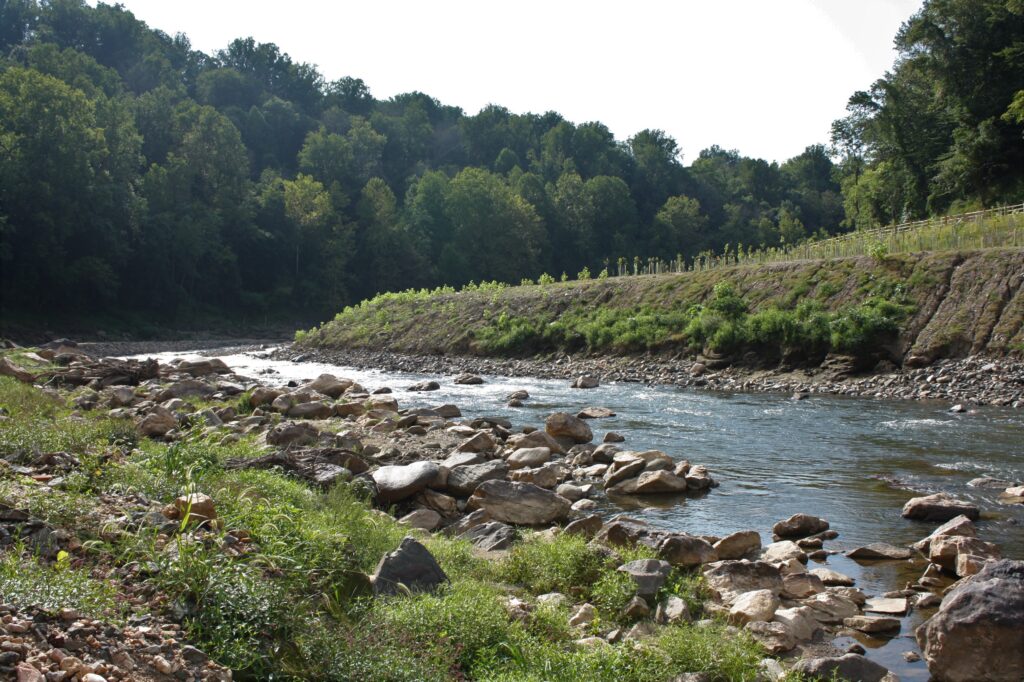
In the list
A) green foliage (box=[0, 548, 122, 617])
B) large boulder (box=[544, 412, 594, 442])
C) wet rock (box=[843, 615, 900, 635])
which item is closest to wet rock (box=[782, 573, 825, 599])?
wet rock (box=[843, 615, 900, 635])

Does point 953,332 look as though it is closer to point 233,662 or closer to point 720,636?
point 720,636

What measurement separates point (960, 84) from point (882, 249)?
72.2 ft

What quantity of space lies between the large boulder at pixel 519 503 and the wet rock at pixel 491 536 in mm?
699

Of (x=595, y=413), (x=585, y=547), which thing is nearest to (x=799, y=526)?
(x=585, y=547)

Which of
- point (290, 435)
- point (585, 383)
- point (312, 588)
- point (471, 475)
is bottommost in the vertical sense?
point (585, 383)

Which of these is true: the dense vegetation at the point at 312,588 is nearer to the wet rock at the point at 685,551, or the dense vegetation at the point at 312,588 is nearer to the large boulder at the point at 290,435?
the wet rock at the point at 685,551

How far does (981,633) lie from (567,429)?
10148 millimetres

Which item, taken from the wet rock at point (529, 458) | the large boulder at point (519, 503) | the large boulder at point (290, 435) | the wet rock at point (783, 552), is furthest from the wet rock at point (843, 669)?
the large boulder at point (290, 435)

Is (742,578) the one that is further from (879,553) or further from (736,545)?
(879,553)

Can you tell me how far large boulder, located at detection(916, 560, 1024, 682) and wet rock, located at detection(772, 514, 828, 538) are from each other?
3547mm

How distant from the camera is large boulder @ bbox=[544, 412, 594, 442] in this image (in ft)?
51.1

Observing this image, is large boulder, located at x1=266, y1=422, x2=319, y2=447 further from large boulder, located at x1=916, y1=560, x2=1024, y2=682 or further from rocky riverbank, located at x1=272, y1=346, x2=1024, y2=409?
rocky riverbank, located at x1=272, y1=346, x2=1024, y2=409

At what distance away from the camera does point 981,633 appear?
5.68 metres

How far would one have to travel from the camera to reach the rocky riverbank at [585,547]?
5688mm
